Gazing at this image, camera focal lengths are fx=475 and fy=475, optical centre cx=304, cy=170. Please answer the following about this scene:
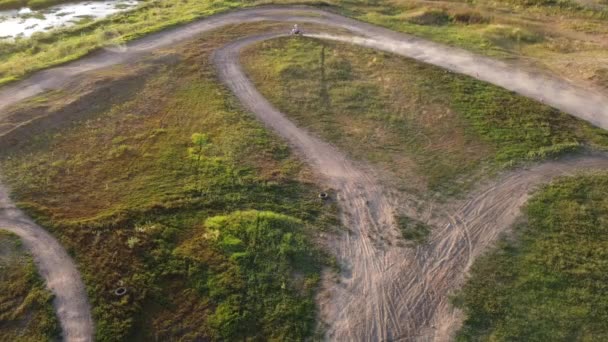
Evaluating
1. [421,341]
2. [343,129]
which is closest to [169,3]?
[343,129]

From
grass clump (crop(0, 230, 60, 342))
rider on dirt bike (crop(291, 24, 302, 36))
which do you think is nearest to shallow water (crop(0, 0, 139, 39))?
rider on dirt bike (crop(291, 24, 302, 36))

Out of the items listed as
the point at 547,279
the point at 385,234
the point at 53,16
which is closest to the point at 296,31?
the point at 385,234

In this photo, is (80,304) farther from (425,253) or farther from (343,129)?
(343,129)

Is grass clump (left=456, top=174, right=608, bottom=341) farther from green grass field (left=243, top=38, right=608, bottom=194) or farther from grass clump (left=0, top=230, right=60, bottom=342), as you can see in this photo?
grass clump (left=0, top=230, right=60, bottom=342)

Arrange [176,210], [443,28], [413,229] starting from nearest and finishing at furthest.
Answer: [413,229] < [176,210] < [443,28]

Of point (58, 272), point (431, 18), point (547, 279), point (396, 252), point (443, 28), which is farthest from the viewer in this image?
point (431, 18)

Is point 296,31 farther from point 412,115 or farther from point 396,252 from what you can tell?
point 396,252
